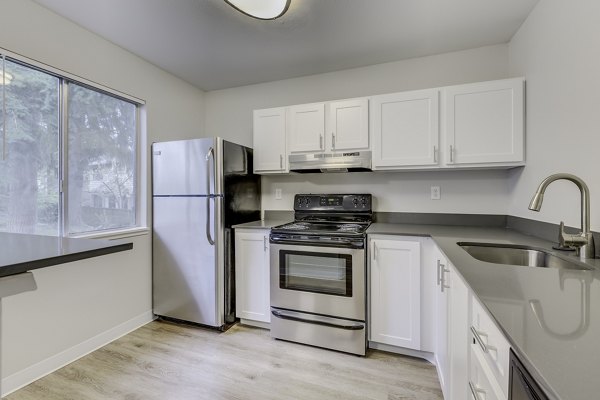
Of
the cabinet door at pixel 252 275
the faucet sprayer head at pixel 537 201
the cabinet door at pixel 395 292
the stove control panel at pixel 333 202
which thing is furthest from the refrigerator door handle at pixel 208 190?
the faucet sprayer head at pixel 537 201

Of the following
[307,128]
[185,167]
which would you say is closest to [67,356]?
[185,167]

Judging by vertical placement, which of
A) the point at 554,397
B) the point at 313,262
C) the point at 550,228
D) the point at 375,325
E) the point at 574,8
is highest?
the point at 574,8

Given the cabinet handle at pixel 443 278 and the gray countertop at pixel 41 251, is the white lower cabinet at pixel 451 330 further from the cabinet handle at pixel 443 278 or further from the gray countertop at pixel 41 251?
the gray countertop at pixel 41 251

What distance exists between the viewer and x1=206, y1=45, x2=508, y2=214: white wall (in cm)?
245

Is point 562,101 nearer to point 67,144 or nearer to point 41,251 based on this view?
point 41,251

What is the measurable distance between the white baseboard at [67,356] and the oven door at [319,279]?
131 centimetres

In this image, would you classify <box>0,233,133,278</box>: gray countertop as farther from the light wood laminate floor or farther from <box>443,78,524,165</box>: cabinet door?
<box>443,78,524,165</box>: cabinet door

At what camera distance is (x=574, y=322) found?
690 millimetres

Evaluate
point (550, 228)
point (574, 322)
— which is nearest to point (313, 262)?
point (550, 228)

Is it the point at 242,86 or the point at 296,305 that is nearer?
the point at 296,305

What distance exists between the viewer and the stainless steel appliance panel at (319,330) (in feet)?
7.02

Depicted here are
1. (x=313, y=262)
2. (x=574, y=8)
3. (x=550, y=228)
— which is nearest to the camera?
(x=574, y=8)

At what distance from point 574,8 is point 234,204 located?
2558 millimetres

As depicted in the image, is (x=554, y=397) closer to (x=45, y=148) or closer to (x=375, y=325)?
(x=375, y=325)
